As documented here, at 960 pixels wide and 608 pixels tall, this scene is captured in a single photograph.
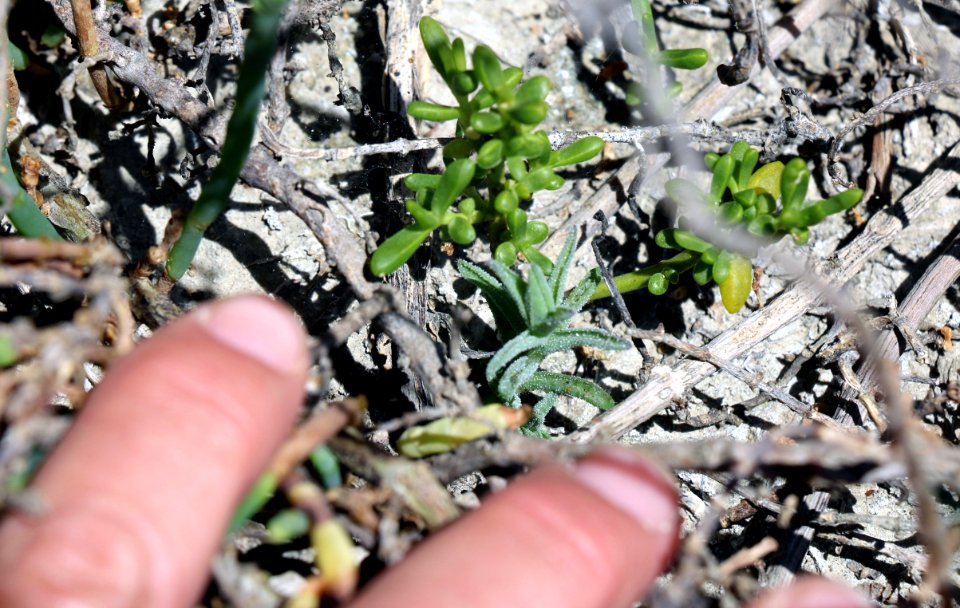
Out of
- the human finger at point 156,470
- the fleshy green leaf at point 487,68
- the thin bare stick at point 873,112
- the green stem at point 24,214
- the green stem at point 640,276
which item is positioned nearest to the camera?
the human finger at point 156,470

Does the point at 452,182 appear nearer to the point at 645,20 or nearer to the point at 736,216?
the point at 736,216

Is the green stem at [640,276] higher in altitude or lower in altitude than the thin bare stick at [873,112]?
lower

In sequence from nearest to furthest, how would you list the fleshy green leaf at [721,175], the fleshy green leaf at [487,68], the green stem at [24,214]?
the green stem at [24,214] < the fleshy green leaf at [487,68] < the fleshy green leaf at [721,175]

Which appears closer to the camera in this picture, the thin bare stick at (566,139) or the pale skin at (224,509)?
the pale skin at (224,509)

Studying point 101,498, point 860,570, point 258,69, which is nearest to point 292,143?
point 258,69

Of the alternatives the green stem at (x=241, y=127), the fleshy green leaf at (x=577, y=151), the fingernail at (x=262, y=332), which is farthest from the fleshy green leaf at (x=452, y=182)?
the fingernail at (x=262, y=332)

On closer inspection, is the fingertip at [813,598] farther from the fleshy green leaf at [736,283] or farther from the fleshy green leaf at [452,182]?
the fleshy green leaf at [452,182]

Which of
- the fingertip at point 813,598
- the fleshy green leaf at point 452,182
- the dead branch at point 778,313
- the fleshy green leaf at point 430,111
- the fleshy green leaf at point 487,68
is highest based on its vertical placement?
the fleshy green leaf at point 487,68
